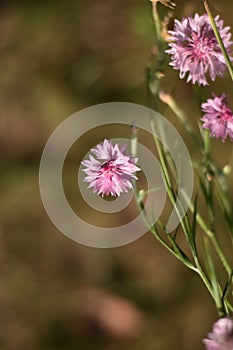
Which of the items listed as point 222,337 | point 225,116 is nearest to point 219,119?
point 225,116

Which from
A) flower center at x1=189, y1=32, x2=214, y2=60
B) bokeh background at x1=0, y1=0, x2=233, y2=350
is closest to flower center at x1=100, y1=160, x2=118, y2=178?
flower center at x1=189, y1=32, x2=214, y2=60

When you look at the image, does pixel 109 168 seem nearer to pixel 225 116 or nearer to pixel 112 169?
pixel 112 169

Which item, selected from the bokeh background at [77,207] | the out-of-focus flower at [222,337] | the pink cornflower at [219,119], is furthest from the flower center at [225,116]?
the bokeh background at [77,207]

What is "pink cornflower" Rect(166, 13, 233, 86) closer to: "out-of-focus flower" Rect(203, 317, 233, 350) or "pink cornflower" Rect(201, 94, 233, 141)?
"pink cornflower" Rect(201, 94, 233, 141)

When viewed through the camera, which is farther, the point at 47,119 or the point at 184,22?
the point at 47,119

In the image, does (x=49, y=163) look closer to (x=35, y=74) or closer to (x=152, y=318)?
(x=35, y=74)

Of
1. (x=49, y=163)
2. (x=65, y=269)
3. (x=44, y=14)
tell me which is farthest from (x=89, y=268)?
(x=44, y=14)
